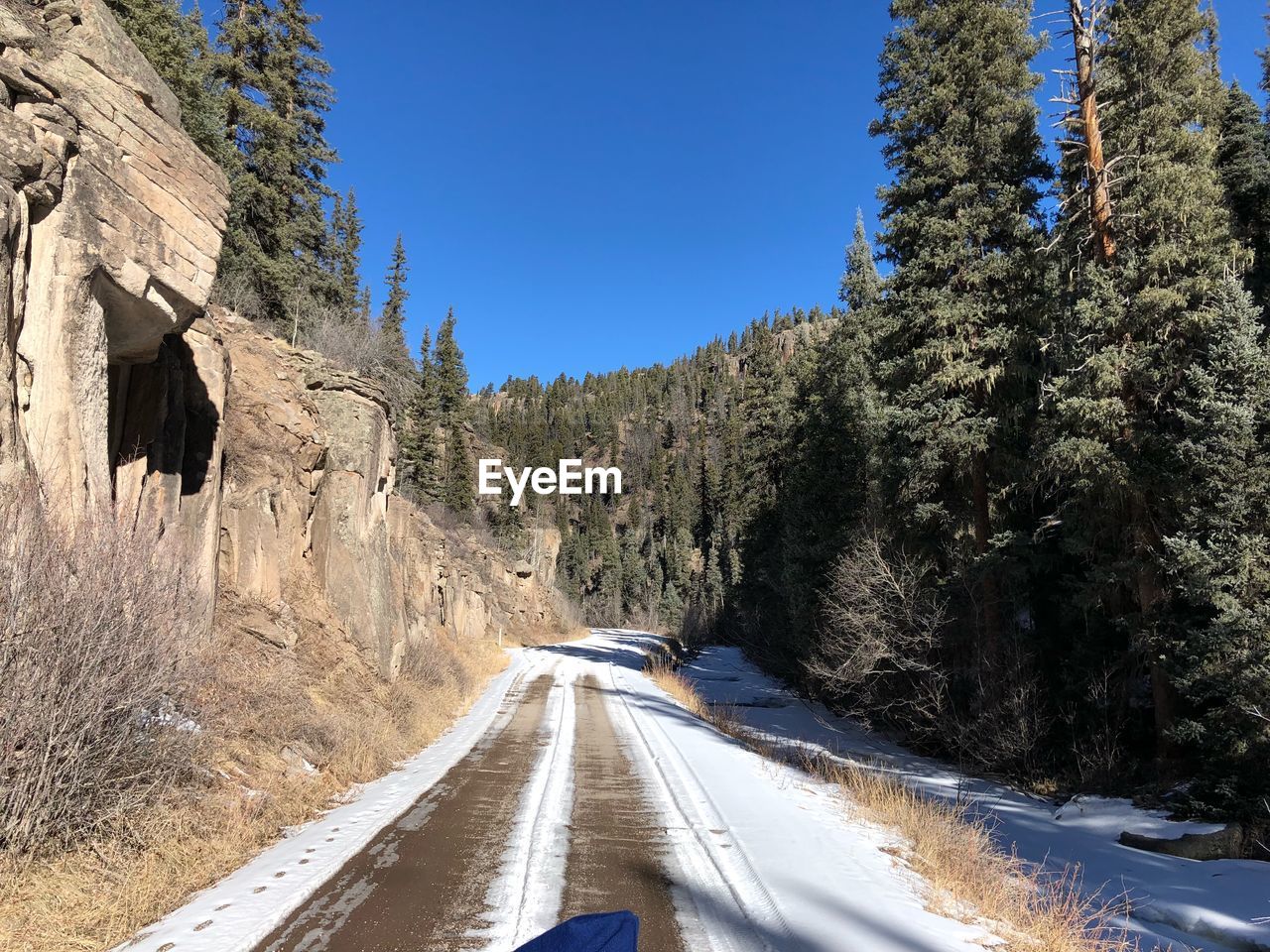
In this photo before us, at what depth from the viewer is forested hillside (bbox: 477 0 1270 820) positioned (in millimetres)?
9469

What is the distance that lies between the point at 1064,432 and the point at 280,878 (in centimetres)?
1222

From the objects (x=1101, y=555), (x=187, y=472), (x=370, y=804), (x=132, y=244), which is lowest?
(x=370, y=804)

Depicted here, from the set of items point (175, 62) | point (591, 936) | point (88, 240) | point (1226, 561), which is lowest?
point (591, 936)

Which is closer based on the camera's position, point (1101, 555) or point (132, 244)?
point (132, 244)

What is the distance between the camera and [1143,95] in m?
11.8

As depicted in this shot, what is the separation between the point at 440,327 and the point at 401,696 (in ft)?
166

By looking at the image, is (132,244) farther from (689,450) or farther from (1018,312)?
(689,450)

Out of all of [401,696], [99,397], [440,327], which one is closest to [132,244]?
[99,397]

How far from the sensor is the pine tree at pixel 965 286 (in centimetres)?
1338

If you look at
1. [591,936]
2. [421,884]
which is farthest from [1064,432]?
[591,936]

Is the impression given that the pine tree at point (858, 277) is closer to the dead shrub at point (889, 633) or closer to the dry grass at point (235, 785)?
the dead shrub at point (889, 633)

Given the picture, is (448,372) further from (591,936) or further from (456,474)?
(591,936)

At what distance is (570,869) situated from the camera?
5.77m

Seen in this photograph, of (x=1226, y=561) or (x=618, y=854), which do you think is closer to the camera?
(x=618, y=854)
